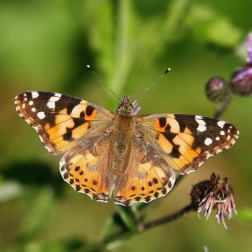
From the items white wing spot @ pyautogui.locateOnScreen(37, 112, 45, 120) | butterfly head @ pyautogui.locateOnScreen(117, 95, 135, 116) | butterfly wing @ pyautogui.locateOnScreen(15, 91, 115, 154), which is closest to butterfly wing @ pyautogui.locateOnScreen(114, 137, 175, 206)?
butterfly head @ pyautogui.locateOnScreen(117, 95, 135, 116)

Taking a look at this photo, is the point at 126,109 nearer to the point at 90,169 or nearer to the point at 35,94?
the point at 90,169

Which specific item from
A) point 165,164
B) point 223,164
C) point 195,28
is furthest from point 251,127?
point 165,164

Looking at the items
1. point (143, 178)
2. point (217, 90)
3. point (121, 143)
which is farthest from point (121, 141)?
point (217, 90)

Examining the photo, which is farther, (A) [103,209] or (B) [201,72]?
(B) [201,72]

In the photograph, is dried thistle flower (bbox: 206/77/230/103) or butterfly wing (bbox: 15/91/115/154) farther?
dried thistle flower (bbox: 206/77/230/103)

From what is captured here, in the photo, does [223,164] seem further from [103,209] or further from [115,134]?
[115,134]

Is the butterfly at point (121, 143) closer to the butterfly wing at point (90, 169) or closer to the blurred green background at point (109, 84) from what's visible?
the butterfly wing at point (90, 169)

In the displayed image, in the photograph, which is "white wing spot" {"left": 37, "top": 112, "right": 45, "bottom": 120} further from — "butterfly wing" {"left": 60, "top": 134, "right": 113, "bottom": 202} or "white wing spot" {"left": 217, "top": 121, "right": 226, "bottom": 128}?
"white wing spot" {"left": 217, "top": 121, "right": 226, "bottom": 128}
